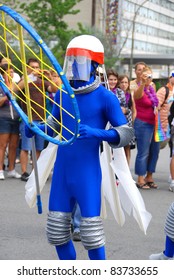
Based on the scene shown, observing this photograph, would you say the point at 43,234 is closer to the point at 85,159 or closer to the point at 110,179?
the point at 110,179

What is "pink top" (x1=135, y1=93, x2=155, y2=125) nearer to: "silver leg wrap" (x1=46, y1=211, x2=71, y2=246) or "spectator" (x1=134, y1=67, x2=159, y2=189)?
"spectator" (x1=134, y1=67, x2=159, y2=189)

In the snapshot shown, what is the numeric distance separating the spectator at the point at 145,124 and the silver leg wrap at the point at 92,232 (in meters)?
5.05

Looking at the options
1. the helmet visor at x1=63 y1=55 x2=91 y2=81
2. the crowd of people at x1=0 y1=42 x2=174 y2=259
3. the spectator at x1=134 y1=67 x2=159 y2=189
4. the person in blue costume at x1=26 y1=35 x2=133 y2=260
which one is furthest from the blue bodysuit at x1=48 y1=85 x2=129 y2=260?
the spectator at x1=134 y1=67 x2=159 y2=189

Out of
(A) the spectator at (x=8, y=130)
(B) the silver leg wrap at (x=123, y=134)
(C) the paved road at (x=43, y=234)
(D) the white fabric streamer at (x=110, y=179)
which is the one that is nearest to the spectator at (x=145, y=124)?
(C) the paved road at (x=43, y=234)

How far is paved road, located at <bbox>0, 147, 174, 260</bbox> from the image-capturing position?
5.93 metres

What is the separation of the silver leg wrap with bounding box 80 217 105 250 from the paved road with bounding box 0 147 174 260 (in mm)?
1257

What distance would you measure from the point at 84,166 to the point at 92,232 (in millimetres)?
473

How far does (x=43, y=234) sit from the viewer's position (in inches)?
263

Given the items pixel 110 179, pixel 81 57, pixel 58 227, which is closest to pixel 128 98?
pixel 110 179

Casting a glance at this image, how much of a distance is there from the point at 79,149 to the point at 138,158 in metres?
5.35

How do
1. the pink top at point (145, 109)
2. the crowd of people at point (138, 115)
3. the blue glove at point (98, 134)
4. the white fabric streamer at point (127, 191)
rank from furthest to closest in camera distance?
the pink top at point (145, 109) < the crowd of people at point (138, 115) < the white fabric streamer at point (127, 191) < the blue glove at point (98, 134)

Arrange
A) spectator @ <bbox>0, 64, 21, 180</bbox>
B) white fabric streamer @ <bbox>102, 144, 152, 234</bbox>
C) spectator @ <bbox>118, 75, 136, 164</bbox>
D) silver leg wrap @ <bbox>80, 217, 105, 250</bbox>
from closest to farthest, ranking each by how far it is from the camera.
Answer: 1. silver leg wrap @ <bbox>80, 217, 105, 250</bbox>
2. white fabric streamer @ <bbox>102, 144, 152, 234</bbox>
3. spectator @ <bbox>118, 75, 136, 164</bbox>
4. spectator @ <bbox>0, 64, 21, 180</bbox>

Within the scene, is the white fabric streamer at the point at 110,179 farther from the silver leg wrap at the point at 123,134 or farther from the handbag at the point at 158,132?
the handbag at the point at 158,132

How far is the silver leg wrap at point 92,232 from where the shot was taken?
456cm
